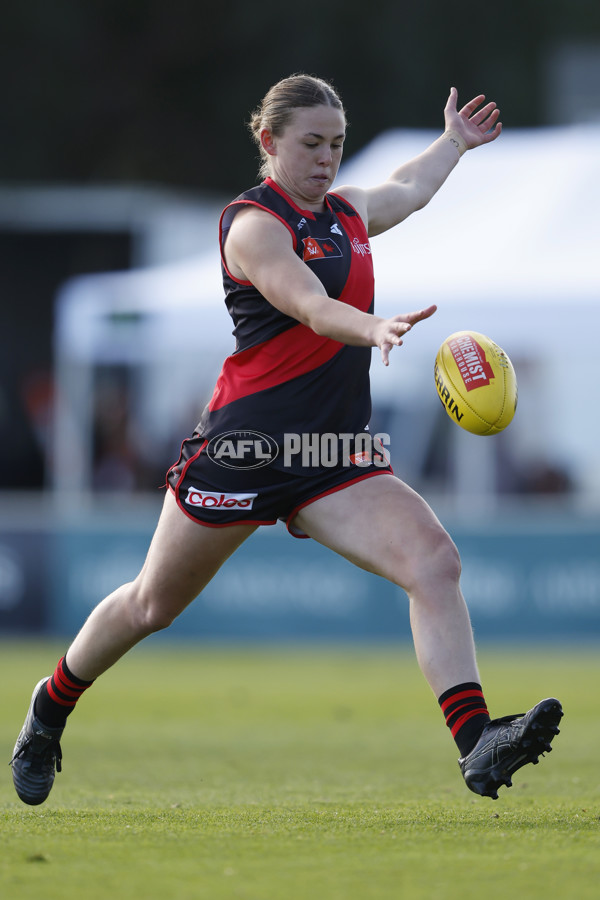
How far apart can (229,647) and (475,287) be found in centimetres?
368

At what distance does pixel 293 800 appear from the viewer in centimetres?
502

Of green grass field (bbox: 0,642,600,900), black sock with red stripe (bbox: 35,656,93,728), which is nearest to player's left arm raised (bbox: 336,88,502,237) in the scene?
black sock with red stripe (bbox: 35,656,93,728)

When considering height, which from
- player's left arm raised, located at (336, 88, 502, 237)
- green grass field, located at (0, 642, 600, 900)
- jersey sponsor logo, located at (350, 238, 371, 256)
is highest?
player's left arm raised, located at (336, 88, 502, 237)

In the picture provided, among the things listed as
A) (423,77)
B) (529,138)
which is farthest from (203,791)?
(423,77)

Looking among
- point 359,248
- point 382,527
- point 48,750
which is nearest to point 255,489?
point 382,527

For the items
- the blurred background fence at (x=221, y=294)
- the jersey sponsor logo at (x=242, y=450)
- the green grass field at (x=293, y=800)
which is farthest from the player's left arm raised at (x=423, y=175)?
the blurred background fence at (x=221, y=294)

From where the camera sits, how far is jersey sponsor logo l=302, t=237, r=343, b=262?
14.6 feet

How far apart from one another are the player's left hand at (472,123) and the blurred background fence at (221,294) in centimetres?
395

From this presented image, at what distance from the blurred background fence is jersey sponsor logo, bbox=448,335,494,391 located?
4677mm

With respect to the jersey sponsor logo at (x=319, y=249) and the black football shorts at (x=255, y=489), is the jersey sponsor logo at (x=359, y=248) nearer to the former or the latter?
the jersey sponsor logo at (x=319, y=249)

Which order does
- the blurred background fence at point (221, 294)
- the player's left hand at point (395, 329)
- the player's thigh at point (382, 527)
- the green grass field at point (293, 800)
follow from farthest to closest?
the blurred background fence at point (221, 294), the player's thigh at point (382, 527), the player's left hand at point (395, 329), the green grass field at point (293, 800)

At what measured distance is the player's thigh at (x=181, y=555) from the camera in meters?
4.52

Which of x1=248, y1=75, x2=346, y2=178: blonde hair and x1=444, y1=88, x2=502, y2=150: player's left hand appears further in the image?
x1=444, y1=88, x2=502, y2=150: player's left hand

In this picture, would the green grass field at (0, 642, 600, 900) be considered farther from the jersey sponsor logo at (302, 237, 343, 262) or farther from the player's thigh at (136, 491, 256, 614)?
the jersey sponsor logo at (302, 237, 343, 262)
